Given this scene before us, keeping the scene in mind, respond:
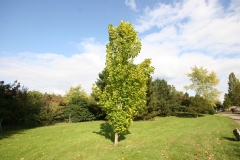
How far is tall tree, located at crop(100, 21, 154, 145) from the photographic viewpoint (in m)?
10.5

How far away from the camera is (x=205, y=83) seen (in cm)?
4225

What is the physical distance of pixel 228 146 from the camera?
30.6ft

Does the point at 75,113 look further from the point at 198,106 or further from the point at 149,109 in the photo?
the point at 198,106

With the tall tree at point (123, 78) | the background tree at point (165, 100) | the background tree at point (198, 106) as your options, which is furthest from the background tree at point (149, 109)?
the tall tree at point (123, 78)

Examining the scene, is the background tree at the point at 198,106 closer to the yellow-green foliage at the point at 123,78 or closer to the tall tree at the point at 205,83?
the tall tree at the point at 205,83

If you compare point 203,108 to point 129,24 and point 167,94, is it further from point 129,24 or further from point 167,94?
Answer: point 129,24

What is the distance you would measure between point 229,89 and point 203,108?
47333 mm

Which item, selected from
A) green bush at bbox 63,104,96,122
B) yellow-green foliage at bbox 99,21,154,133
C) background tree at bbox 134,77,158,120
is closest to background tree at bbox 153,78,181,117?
background tree at bbox 134,77,158,120

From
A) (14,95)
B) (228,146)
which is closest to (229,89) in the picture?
(228,146)

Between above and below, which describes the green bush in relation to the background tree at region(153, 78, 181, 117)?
below

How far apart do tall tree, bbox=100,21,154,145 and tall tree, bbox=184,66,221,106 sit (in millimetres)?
35876

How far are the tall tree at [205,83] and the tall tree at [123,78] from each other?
3588cm

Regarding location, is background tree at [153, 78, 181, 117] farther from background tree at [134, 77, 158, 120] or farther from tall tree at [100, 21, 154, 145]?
tall tree at [100, 21, 154, 145]

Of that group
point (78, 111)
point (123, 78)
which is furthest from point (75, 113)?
point (123, 78)
